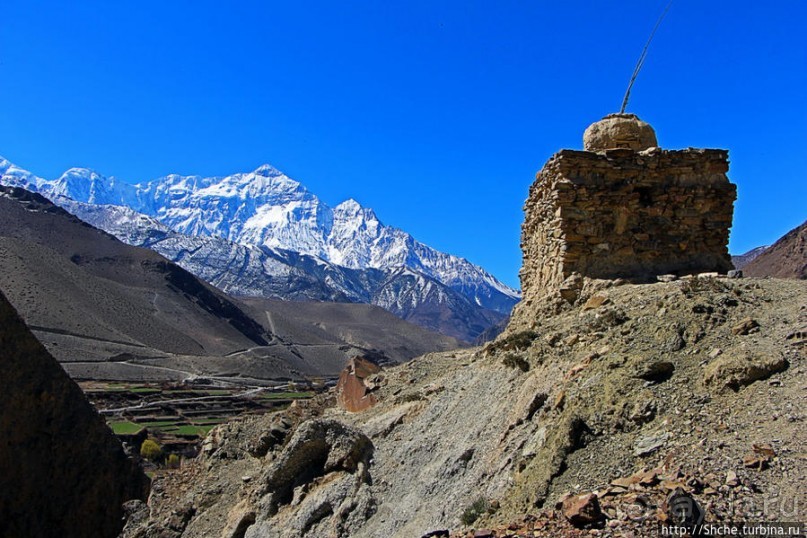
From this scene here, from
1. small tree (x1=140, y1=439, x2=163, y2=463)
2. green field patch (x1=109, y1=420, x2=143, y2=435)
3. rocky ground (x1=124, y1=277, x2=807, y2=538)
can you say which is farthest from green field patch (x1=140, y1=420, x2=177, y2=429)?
rocky ground (x1=124, y1=277, x2=807, y2=538)

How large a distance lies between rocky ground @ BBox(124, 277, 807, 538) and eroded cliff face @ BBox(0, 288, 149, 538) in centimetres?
621

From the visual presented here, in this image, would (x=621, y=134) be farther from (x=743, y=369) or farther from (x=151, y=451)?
(x=151, y=451)

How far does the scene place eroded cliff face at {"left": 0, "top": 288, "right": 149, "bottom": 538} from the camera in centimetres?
1734

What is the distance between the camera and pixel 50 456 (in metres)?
18.3

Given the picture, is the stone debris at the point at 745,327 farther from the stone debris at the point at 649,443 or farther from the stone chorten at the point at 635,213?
the stone chorten at the point at 635,213

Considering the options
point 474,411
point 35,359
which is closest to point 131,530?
point 474,411

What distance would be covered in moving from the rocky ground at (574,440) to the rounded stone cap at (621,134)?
3.41 m

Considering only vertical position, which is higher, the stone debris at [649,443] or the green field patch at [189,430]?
the green field patch at [189,430]

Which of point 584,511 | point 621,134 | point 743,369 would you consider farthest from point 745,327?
point 621,134

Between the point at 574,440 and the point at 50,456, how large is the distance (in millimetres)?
16540

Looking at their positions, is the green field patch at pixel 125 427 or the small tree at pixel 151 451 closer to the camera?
the small tree at pixel 151 451

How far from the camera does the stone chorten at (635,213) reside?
11.2 meters

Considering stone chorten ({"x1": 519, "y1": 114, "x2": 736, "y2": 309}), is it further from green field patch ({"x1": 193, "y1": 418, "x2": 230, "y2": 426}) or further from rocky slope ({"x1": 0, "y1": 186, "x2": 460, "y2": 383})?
rocky slope ({"x1": 0, "y1": 186, "x2": 460, "y2": 383})

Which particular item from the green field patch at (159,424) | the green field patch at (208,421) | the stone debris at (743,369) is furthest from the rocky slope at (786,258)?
the stone debris at (743,369)
